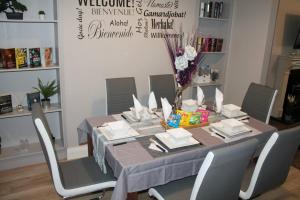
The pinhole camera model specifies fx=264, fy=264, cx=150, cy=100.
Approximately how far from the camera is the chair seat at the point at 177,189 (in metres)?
1.73

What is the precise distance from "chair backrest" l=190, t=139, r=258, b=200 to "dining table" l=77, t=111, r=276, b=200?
28cm

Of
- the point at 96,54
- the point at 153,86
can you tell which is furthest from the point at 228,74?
the point at 96,54

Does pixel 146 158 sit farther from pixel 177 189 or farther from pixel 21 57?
pixel 21 57

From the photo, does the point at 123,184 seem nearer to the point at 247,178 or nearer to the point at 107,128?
the point at 107,128

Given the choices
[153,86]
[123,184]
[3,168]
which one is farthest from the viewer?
[153,86]

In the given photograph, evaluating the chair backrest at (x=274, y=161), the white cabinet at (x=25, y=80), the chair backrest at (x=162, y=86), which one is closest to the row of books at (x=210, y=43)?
the chair backrest at (x=162, y=86)

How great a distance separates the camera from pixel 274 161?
1.74 meters

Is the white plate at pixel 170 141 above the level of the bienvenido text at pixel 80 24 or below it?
below

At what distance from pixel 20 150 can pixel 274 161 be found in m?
2.46

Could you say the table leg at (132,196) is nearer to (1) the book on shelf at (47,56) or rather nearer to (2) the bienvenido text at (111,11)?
(1) the book on shelf at (47,56)

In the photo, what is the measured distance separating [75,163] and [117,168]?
57 centimetres

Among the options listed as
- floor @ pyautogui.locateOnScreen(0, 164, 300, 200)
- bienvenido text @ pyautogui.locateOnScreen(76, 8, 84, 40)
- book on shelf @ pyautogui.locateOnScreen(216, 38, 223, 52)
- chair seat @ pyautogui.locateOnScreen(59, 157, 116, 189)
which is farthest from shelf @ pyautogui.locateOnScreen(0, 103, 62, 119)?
book on shelf @ pyautogui.locateOnScreen(216, 38, 223, 52)

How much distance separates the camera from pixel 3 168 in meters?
2.69

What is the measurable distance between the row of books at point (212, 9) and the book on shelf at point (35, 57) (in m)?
2.11
